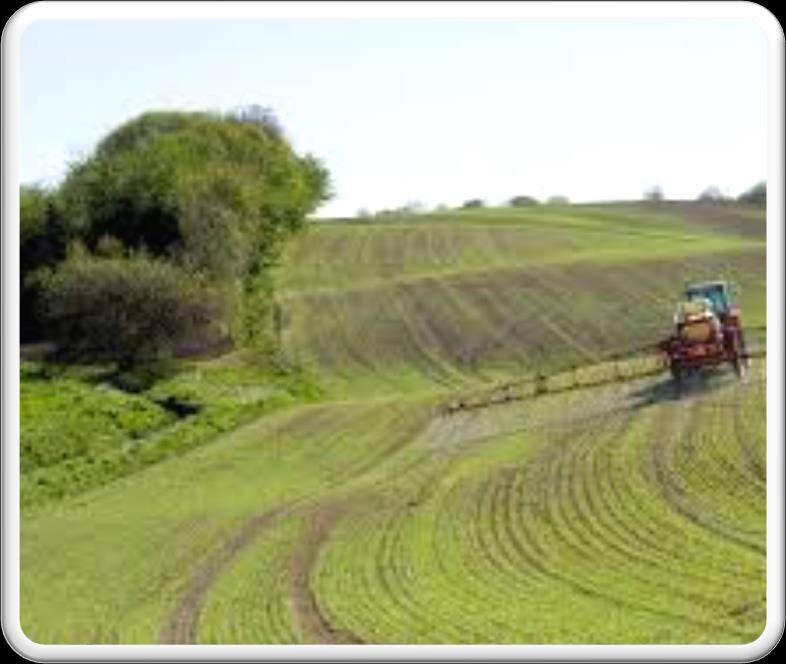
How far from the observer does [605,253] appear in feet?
178

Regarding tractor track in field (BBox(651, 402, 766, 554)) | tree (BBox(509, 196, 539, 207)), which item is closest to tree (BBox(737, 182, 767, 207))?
tree (BBox(509, 196, 539, 207))

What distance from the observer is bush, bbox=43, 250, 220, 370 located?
1368 inches

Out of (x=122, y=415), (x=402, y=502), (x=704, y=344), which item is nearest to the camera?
(x=402, y=502)

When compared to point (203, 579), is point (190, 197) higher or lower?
higher

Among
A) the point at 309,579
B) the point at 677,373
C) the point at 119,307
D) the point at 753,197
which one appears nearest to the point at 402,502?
the point at 309,579

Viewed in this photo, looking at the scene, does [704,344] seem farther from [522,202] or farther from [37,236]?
[522,202]

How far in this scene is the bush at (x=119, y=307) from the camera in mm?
34750

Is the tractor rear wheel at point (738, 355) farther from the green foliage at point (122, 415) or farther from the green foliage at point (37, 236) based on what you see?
the green foliage at point (37, 236)

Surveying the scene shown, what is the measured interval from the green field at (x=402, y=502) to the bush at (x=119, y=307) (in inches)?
56.8

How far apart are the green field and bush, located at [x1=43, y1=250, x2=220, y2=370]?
1.44 m

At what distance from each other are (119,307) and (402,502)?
17881mm

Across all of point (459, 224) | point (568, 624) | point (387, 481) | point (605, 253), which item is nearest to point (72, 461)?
point (387, 481)

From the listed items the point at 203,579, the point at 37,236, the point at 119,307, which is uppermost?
the point at 37,236

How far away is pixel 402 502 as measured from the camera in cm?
1898
